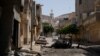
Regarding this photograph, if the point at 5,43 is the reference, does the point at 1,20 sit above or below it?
above

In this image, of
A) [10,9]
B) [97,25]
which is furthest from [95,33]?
[10,9]

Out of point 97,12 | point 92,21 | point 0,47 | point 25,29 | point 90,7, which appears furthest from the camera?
point 90,7

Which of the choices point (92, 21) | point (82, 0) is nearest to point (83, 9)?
point (82, 0)

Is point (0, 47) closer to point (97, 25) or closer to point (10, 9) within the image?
point (10, 9)

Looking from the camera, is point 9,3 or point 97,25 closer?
point 9,3

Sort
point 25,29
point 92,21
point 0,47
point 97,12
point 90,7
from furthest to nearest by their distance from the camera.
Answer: point 90,7, point 92,21, point 97,12, point 25,29, point 0,47

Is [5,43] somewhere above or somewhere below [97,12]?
below

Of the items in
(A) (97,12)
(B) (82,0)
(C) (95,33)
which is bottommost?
(C) (95,33)

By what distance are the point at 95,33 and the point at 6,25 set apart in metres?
44.5

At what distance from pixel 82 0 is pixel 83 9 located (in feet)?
9.20

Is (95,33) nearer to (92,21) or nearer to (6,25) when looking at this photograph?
(92,21)

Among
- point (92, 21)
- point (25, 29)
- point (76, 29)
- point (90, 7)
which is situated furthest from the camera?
point (76, 29)

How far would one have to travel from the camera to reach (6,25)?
9.38m

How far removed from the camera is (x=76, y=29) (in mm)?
76938
